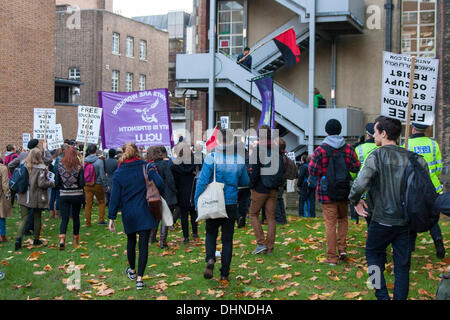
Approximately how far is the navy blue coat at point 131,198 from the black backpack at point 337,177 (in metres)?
2.69

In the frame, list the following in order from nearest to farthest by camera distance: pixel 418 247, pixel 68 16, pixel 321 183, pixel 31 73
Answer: pixel 321 183
pixel 418 247
pixel 31 73
pixel 68 16

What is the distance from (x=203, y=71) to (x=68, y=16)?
31314 millimetres

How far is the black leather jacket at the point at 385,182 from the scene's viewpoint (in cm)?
566

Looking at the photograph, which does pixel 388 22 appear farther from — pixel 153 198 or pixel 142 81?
pixel 142 81

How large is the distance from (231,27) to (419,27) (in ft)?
28.2

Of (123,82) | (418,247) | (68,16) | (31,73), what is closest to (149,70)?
(123,82)

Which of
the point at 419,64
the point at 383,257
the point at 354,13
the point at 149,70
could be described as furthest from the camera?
the point at 149,70

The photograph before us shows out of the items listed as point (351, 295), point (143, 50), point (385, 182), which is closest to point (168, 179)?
point (351, 295)

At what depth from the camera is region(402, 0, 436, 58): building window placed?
77.4 feet

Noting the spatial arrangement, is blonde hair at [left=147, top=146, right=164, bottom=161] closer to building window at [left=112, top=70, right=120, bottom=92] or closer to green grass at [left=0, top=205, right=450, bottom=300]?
green grass at [left=0, top=205, right=450, bottom=300]

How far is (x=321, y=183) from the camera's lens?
26.8 ft

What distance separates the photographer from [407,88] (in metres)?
7.51
